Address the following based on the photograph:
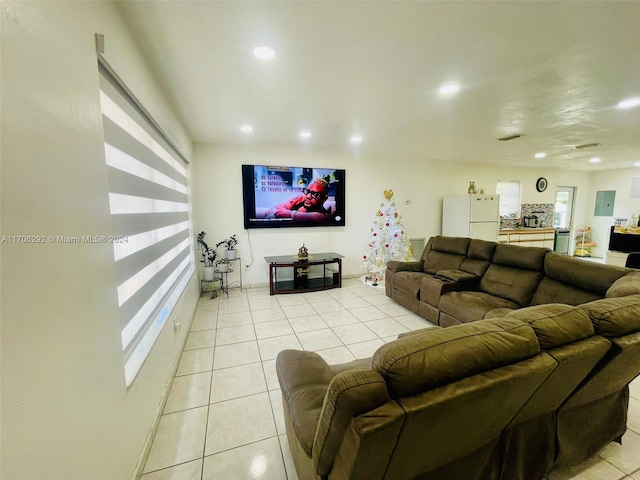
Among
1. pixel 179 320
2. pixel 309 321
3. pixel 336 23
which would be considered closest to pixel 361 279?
pixel 309 321

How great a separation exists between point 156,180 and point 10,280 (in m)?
1.86

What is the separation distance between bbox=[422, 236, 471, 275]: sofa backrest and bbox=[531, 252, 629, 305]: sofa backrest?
40.8 inches

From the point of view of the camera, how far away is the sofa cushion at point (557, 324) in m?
1.15

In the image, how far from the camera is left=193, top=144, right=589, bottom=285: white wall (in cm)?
453

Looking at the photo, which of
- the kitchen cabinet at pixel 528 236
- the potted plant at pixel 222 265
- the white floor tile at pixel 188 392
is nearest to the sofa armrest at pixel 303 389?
the white floor tile at pixel 188 392

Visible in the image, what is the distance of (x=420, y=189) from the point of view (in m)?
6.03

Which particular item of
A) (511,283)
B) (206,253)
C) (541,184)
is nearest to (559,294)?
(511,283)

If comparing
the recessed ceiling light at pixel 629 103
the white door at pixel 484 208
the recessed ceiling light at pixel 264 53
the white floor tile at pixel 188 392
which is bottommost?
the white floor tile at pixel 188 392

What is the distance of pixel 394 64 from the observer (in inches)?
80.8

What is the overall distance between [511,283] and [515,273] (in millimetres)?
137

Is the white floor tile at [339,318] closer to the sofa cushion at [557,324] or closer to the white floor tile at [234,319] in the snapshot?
the white floor tile at [234,319]

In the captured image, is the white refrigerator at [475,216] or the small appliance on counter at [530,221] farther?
the small appliance on counter at [530,221]

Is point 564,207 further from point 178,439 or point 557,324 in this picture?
point 178,439

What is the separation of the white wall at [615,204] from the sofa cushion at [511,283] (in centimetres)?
737
